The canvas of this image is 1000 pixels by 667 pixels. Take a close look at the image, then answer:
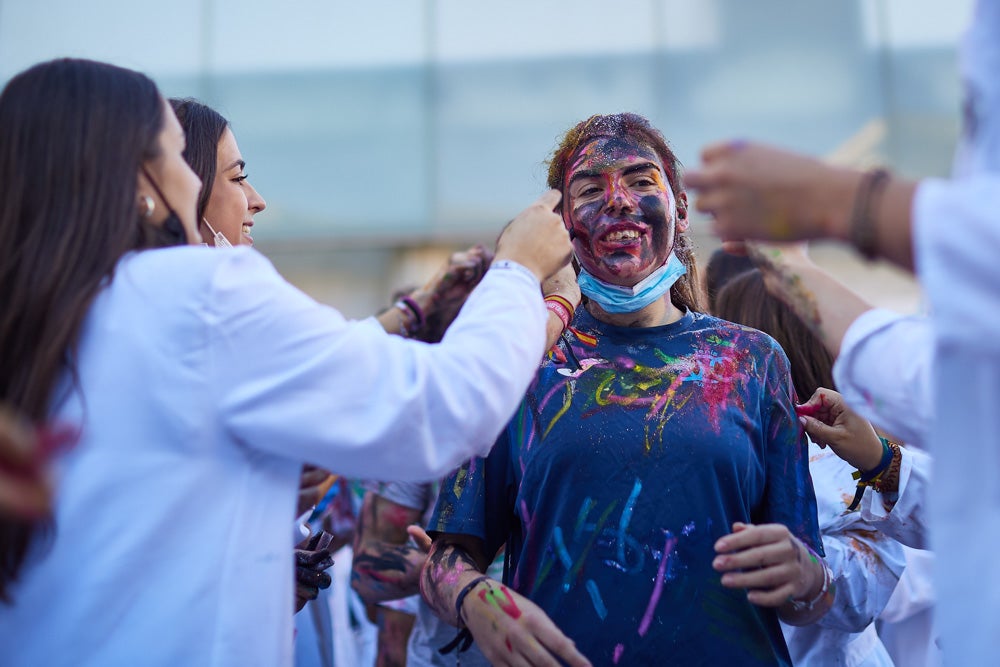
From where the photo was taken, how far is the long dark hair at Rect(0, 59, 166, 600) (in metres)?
1.48

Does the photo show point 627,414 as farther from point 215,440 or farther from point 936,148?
point 936,148

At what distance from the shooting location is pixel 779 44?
7.60 m

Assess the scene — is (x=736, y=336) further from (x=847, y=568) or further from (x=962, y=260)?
(x=962, y=260)

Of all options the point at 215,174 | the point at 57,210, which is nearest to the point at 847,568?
the point at 215,174

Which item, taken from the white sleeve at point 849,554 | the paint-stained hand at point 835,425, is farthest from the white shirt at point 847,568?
the paint-stained hand at point 835,425

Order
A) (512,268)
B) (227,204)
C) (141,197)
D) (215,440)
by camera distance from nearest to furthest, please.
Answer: (215,440)
(141,197)
(512,268)
(227,204)

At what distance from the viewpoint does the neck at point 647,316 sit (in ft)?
7.83

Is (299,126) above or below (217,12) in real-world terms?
below

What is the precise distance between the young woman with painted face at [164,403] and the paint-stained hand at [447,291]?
207 centimetres

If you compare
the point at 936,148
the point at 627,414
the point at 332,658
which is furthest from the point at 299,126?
the point at 627,414

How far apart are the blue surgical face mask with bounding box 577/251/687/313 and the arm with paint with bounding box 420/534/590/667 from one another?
0.69 meters

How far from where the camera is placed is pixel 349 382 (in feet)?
4.94

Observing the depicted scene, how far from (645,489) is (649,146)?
0.98 m

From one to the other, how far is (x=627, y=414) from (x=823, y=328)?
1.83 ft
